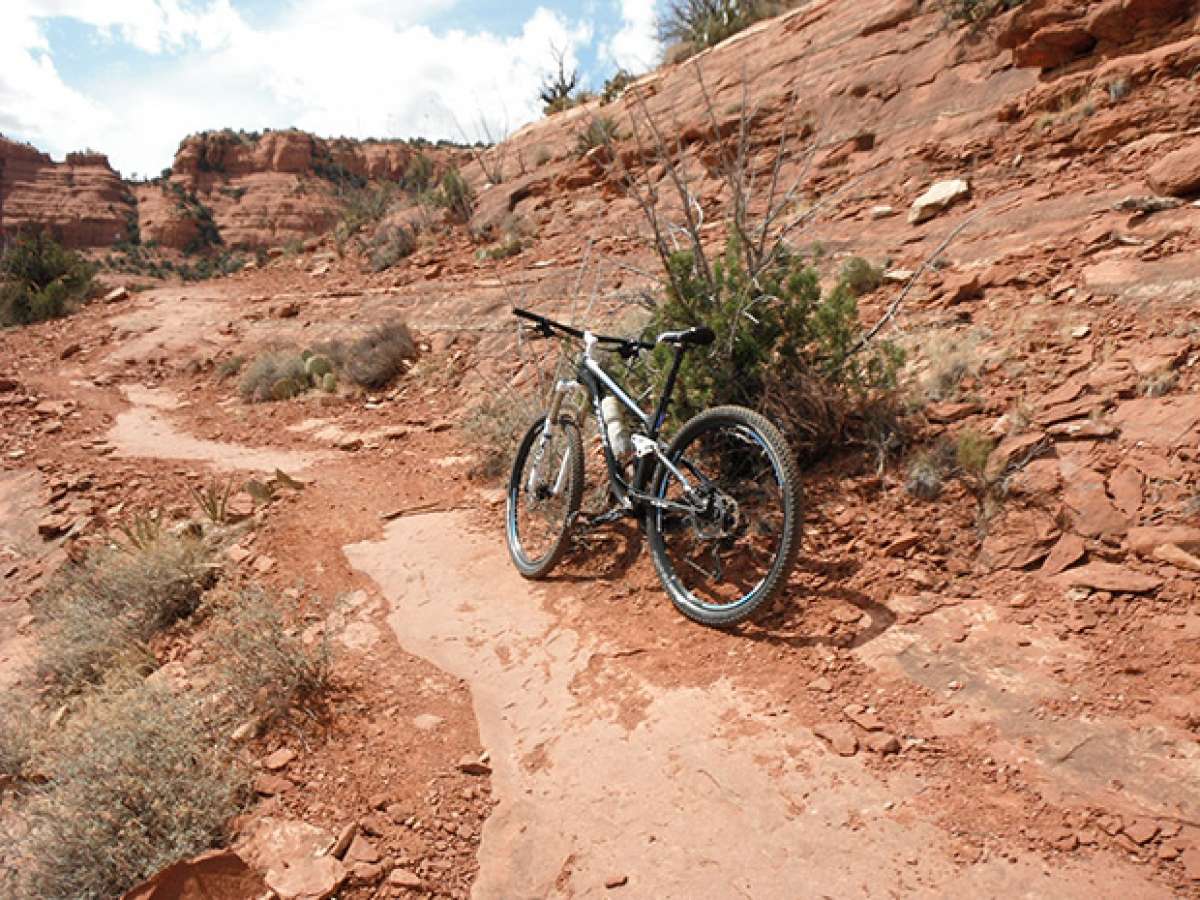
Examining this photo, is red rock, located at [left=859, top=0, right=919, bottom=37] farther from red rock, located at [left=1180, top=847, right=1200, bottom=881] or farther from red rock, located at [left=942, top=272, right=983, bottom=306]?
red rock, located at [left=1180, top=847, right=1200, bottom=881]

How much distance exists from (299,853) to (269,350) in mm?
9383

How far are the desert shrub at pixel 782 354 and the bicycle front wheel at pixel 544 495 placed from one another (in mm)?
713

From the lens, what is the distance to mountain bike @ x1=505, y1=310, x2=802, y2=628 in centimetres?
307

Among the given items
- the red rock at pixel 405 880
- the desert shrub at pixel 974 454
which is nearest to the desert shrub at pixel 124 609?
the red rock at pixel 405 880

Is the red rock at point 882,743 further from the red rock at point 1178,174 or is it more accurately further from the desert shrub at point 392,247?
the desert shrub at point 392,247

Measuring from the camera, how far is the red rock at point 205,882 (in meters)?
2.13

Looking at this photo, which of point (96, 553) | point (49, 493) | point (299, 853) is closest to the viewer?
point (299, 853)

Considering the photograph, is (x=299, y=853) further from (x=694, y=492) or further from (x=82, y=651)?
(x=82, y=651)

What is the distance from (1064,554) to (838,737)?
127cm

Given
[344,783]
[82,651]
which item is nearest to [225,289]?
[82,651]

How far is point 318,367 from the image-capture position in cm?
920

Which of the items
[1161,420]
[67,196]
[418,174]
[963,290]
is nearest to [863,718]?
[1161,420]

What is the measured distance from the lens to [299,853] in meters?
2.40

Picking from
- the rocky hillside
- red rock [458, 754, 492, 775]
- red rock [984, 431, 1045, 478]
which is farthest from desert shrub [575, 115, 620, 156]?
the rocky hillside
